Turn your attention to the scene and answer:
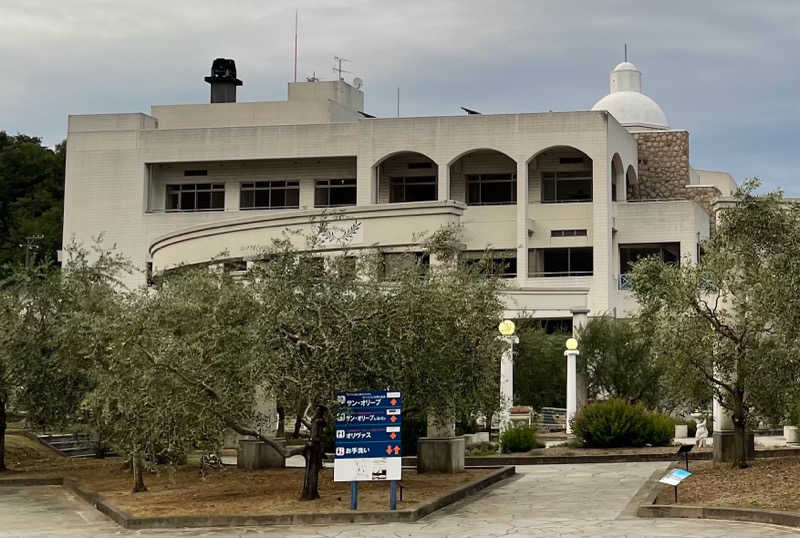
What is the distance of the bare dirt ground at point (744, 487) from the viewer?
17892mm

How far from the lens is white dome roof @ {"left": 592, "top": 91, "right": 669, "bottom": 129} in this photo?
71188 mm

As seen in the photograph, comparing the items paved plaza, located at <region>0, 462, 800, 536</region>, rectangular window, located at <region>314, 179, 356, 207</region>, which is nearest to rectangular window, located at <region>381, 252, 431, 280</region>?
paved plaza, located at <region>0, 462, 800, 536</region>

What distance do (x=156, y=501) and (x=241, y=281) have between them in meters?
4.17

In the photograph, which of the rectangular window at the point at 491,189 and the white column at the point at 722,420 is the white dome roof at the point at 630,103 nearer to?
the rectangular window at the point at 491,189

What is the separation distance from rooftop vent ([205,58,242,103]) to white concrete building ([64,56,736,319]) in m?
0.09

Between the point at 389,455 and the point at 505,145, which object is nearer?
the point at 389,455

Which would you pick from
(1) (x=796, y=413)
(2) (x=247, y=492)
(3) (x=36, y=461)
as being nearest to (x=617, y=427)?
(1) (x=796, y=413)

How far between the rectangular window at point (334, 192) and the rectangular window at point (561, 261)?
1149cm

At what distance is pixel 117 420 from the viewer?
2284 cm

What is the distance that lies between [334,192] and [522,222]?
11862 mm

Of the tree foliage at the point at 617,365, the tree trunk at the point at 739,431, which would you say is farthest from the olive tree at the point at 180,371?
the tree foliage at the point at 617,365

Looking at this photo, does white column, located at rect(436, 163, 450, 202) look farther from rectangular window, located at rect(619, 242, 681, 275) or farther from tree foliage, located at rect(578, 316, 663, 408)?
tree foliage, located at rect(578, 316, 663, 408)

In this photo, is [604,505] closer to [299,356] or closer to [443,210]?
[299,356]

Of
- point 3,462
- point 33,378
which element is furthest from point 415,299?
point 3,462
